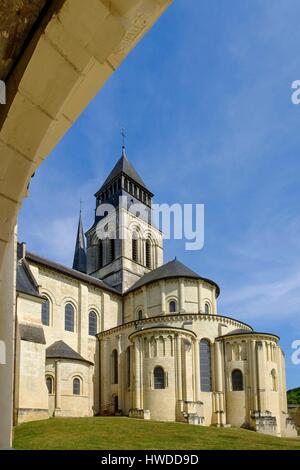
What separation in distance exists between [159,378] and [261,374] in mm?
7363

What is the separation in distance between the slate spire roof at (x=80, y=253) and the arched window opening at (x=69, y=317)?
24991 millimetres

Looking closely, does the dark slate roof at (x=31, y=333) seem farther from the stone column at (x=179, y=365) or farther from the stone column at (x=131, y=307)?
the stone column at (x=131, y=307)

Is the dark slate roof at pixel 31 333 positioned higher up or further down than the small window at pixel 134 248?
further down

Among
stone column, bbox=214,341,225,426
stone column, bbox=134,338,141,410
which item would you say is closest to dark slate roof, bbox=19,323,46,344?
stone column, bbox=134,338,141,410

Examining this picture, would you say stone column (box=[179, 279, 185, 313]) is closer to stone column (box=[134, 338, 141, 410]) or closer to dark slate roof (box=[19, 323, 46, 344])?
stone column (box=[134, 338, 141, 410])

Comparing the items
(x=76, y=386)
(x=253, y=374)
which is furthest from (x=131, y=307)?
(x=253, y=374)

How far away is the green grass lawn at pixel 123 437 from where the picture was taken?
19797 mm

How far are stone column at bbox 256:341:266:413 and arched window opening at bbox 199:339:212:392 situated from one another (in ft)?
11.6

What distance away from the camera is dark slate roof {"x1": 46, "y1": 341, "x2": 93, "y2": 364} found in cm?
3402

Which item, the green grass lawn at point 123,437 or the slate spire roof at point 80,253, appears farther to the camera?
the slate spire roof at point 80,253

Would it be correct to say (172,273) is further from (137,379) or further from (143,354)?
(137,379)

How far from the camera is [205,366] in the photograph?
35.7m

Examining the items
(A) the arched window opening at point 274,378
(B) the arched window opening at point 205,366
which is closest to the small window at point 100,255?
(B) the arched window opening at point 205,366
